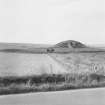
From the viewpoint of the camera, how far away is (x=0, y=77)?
740 millimetres

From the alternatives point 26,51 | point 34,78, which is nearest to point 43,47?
point 26,51

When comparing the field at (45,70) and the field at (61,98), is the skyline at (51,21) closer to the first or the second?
the field at (45,70)

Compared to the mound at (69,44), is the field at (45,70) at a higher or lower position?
lower

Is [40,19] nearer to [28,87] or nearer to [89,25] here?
[89,25]

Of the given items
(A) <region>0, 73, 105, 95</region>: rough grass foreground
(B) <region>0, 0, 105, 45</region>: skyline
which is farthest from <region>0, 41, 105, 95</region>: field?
(B) <region>0, 0, 105, 45</region>: skyline

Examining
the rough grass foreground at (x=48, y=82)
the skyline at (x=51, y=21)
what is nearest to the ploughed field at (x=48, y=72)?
the rough grass foreground at (x=48, y=82)

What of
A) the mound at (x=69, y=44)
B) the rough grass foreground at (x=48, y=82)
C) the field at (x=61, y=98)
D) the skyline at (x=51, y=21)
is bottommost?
the field at (x=61, y=98)

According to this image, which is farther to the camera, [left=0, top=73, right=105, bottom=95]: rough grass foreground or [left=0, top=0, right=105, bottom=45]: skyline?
[left=0, top=0, right=105, bottom=45]: skyline

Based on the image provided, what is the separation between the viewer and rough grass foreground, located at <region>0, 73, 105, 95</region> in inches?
29.5

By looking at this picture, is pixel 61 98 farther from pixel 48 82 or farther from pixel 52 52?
pixel 52 52

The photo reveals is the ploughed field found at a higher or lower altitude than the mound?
lower

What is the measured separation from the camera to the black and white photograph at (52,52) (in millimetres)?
783

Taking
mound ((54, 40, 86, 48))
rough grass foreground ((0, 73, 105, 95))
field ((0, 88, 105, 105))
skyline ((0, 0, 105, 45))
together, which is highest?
skyline ((0, 0, 105, 45))

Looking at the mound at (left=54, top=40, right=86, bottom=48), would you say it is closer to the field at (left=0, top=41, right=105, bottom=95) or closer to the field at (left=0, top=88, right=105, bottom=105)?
the field at (left=0, top=41, right=105, bottom=95)
